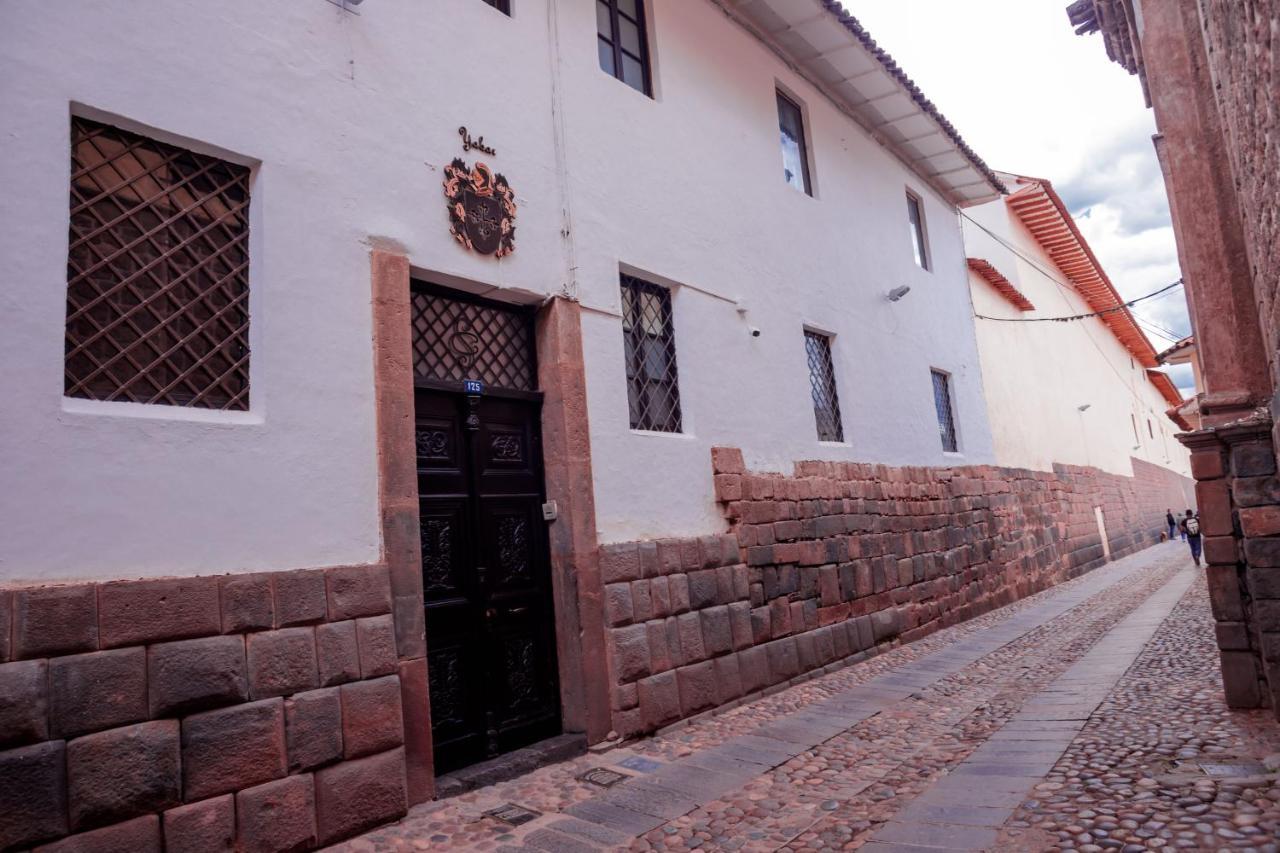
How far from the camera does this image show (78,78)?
3.26 m

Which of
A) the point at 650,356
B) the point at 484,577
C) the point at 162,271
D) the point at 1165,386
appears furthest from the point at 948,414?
Result: the point at 1165,386

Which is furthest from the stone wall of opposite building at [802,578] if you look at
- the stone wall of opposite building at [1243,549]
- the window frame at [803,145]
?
the window frame at [803,145]

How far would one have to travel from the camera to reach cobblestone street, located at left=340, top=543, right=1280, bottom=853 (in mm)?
3314

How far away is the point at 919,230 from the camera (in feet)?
38.9

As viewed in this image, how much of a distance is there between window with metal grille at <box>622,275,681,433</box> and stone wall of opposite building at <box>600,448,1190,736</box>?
637mm

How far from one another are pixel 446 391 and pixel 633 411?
161 cm

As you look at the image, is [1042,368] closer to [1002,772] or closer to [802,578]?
[802,578]

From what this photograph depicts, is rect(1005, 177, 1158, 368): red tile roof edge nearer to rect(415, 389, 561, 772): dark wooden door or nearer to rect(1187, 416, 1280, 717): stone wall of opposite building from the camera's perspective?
rect(1187, 416, 1280, 717): stone wall of opposite building

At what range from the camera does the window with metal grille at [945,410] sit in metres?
11.2

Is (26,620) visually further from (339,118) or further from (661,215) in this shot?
(661,215)

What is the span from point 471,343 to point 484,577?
4.70 ft

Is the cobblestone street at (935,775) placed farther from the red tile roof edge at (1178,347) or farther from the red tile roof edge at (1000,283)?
the red tile roof edge at (1178,347)

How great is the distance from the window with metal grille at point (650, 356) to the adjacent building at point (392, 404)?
3 cm

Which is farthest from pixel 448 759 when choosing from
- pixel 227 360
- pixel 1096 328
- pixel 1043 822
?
pixel 1096 328
